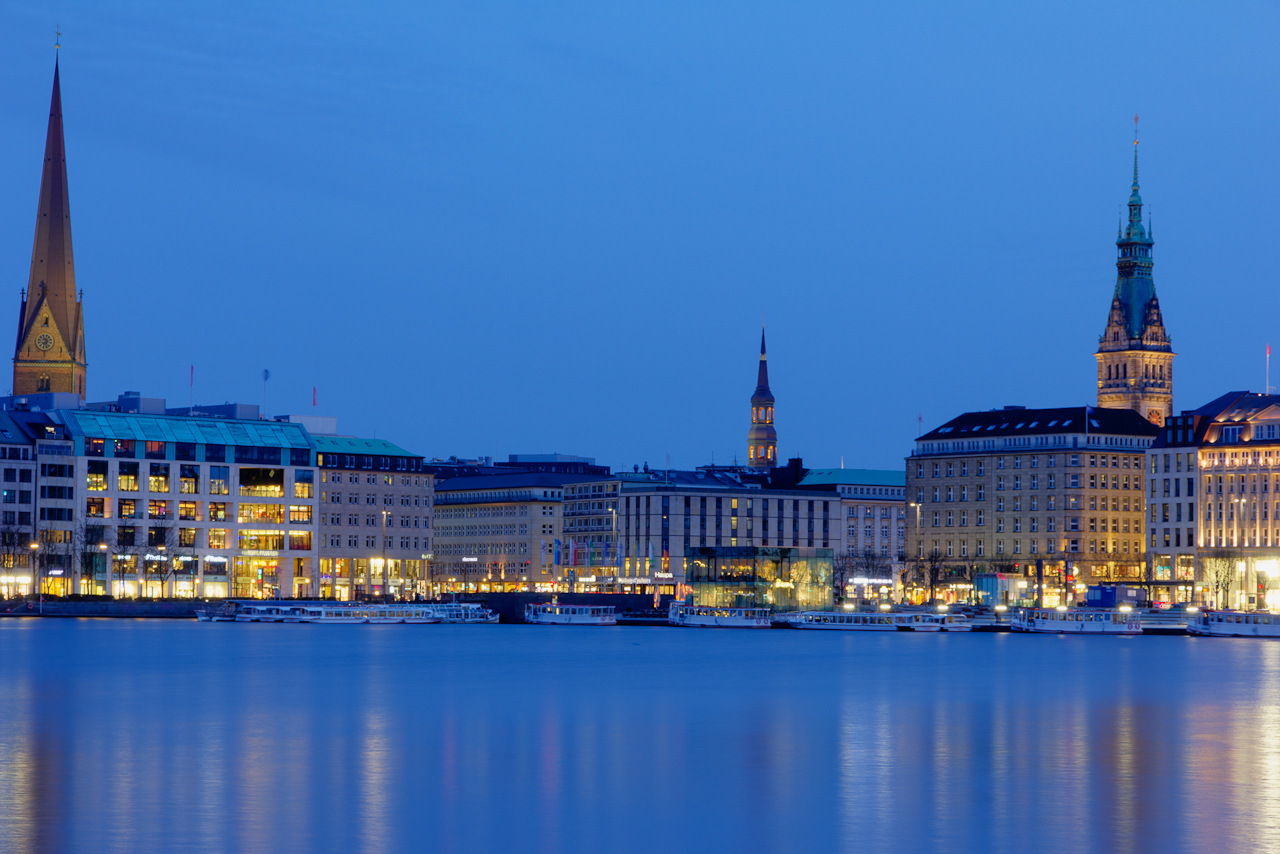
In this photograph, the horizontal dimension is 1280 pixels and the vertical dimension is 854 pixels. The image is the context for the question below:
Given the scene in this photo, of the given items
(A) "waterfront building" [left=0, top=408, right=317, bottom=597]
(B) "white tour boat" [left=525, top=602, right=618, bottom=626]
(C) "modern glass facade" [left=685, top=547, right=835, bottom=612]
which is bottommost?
(B) "white tour boat" [left=525, top=602, right=618, bottom=626]

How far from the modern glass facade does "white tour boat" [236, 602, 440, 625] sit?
25.3 meters

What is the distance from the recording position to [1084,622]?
169 m

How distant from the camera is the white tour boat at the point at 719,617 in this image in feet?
610

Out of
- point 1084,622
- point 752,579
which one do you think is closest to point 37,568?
point 752,579

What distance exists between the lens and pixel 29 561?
187m

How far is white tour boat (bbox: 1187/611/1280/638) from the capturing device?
522 ft

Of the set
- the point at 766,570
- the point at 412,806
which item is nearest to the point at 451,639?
the point at 766,570

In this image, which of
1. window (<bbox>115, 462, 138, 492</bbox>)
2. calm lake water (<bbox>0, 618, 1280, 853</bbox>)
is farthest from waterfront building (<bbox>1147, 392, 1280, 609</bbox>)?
window (<bbox>115, 462, 138, 492</bbox>)

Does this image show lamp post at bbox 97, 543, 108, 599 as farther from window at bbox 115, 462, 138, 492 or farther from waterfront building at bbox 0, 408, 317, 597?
window at bbox 115, 462, 138, 492

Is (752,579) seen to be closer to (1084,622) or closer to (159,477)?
(1084,622)

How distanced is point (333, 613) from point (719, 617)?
3412 cm

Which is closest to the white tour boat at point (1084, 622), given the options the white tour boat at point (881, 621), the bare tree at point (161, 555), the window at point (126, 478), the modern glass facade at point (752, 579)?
the white tour boat at point (881, 621)

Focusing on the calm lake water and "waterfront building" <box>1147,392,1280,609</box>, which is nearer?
the calm lake water

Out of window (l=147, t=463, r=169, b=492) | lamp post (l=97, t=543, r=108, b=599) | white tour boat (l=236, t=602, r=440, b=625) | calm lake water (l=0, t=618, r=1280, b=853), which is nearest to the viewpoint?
calm lake water (l=0, t=618, r=1280, b=853)
